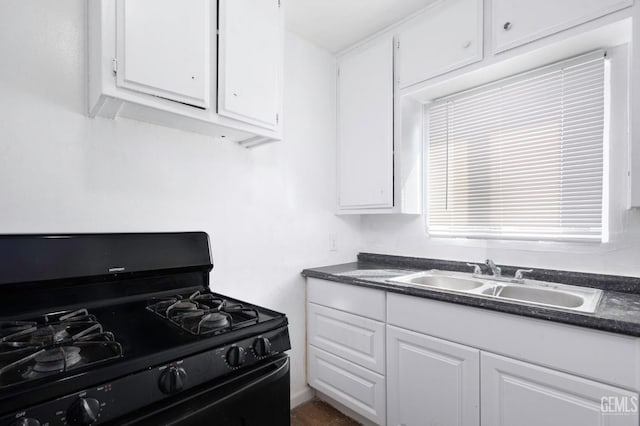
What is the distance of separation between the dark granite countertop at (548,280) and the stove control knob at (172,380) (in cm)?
107

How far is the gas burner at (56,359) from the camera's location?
81 centimetres

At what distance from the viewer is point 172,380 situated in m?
0.91

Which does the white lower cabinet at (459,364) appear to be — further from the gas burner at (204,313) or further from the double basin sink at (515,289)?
the gas burner at (204,313)

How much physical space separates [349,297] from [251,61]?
1363 millimetres

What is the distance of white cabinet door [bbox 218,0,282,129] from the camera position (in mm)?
1468

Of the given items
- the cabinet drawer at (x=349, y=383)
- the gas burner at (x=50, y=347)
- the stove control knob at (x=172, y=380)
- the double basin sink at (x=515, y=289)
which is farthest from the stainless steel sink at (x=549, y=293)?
the gas burner at (x=50, y=347)

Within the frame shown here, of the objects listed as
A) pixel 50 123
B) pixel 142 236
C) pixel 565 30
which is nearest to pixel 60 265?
pixel 142 236

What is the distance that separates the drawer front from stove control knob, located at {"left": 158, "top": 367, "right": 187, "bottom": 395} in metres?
1.09

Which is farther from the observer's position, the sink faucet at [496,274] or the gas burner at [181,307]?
the sink faucet at [496,274]

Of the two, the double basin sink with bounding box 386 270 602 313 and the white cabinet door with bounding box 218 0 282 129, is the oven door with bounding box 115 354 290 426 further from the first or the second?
the white cabinet door with bounding box 218 0 282 129

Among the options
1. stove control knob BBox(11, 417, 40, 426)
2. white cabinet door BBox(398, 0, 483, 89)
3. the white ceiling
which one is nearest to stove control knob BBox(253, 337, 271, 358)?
stove control knob BBox(11, 417, 40, 426)

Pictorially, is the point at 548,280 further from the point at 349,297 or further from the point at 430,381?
the point at 349,297

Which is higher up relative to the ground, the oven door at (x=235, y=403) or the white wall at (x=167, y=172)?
the white wall at (x=167, y=172)

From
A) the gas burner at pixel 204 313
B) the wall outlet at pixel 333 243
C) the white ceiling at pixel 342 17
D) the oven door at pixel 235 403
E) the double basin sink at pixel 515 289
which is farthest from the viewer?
the wall outlet at pixel 333 243
